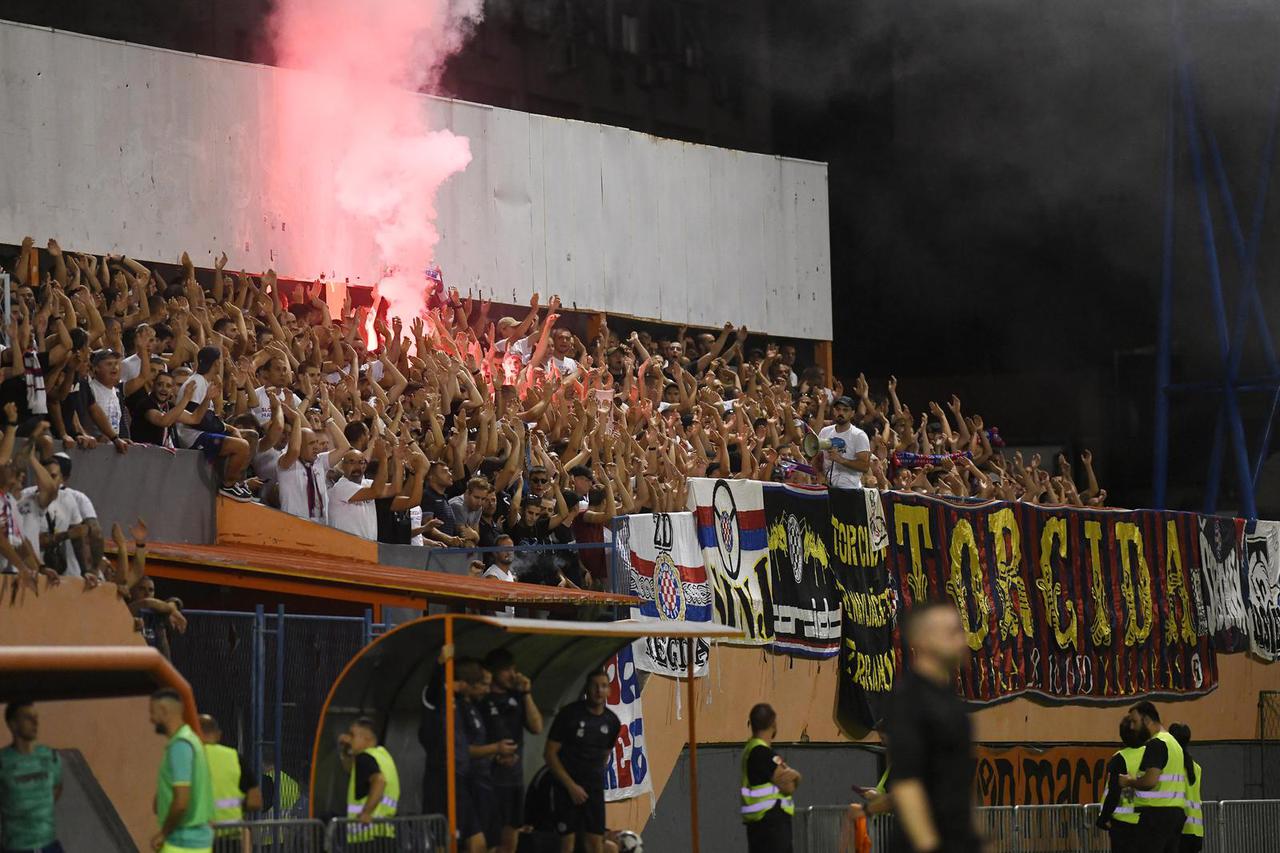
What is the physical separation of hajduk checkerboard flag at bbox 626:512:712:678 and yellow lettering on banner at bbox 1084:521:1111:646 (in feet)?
21.5

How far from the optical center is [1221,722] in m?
23.3

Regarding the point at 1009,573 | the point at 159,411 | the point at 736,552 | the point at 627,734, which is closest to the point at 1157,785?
the point at 627,734

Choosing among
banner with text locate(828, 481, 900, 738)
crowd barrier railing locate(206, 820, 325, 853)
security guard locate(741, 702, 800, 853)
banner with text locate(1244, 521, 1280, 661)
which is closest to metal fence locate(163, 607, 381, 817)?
crowd barrier railing locate(206, 820, 325, 853)

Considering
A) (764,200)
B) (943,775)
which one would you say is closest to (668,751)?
(943,775)

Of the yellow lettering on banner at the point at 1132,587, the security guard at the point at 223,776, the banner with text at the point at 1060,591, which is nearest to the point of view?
the security guard at the point at 223,776

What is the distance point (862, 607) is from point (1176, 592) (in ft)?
20.2

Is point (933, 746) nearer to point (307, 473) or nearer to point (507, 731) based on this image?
point (507, 731)

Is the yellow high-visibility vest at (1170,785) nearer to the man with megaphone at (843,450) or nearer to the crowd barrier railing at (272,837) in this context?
the man with megaphone at (843,450)

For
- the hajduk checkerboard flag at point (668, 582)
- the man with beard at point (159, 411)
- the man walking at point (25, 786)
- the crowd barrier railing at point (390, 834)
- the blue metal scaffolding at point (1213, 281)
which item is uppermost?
the blue metal scaffolding at point (1213, 281)

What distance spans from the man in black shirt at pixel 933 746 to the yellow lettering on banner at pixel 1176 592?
53.6ft

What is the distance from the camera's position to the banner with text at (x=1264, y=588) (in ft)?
80.1

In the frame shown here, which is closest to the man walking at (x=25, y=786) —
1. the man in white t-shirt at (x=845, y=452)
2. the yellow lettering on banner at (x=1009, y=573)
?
the man in white t-shirt at (x=845, y=452)

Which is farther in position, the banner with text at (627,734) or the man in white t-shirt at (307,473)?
the man in white t-shirt at (307,473)

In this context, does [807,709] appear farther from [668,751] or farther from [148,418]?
[148,418]
